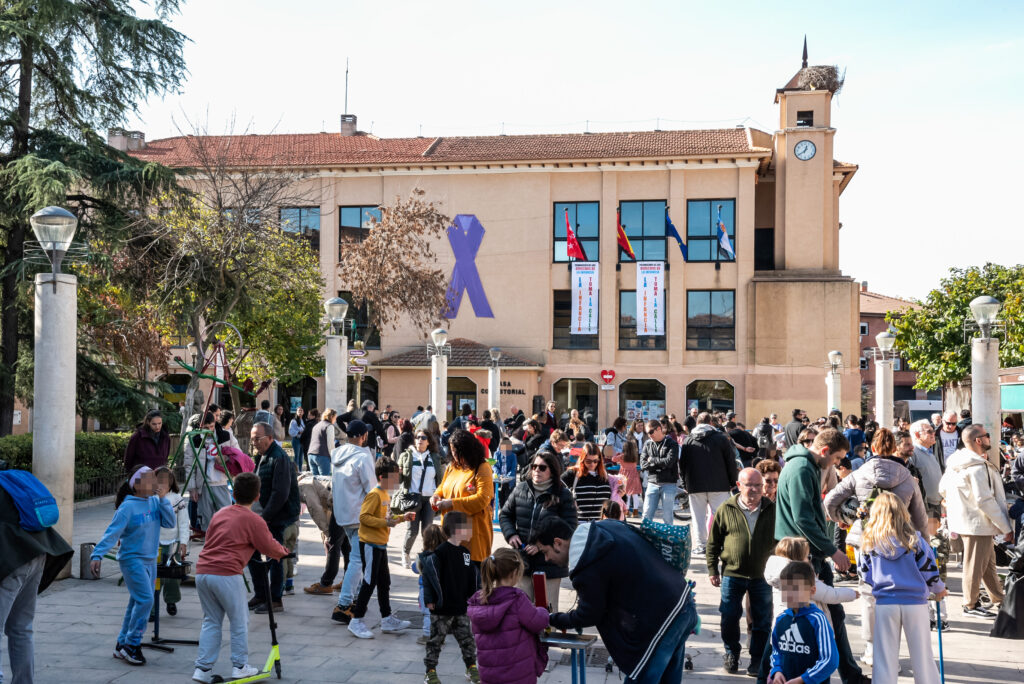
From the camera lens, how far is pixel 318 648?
7.21m

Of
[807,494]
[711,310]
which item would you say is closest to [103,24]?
[807,494]

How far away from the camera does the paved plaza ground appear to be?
6570 mm

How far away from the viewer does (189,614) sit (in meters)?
8.31

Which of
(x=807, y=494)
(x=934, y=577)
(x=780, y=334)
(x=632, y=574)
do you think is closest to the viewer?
(x=632, y=574)

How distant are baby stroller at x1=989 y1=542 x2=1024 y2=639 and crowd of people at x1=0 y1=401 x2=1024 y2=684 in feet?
1.73

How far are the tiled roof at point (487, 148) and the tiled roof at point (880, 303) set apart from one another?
37796 mm

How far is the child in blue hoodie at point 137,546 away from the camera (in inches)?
264

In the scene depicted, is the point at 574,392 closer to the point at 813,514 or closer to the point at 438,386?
the point at 438,386

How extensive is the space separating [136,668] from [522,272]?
1319 inches

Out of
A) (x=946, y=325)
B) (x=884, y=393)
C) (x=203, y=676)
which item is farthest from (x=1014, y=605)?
(x=946, y=325)

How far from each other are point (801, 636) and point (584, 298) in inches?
1354

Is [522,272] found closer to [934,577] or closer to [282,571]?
[282,571]

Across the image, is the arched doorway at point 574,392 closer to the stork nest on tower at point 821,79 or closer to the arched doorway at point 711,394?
the arched doorway at point 711,394

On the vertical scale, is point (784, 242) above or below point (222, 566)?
above
